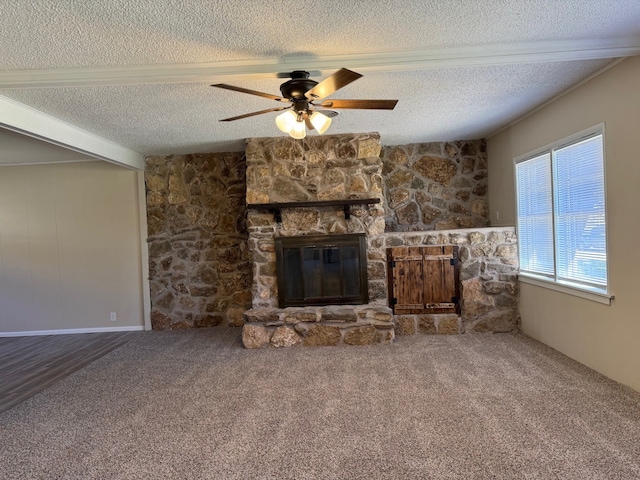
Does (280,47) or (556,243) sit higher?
(280,47)

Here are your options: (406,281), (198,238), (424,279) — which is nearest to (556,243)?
(424,279)

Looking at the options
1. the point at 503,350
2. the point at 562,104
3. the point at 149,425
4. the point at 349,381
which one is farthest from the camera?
the point at 503,350

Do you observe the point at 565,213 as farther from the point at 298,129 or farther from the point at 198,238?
the point at 198,238

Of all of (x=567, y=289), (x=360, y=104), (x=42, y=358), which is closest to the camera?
(x=360, y=104)

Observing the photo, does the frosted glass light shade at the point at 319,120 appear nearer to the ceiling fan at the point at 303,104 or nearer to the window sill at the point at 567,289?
the ceiling fan at the point at 303,104

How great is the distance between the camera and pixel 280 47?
2430 mm

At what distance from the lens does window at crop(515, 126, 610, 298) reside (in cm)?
319

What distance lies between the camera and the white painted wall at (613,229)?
2785 mm

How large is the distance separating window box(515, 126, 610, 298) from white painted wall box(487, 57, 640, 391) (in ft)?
0.41

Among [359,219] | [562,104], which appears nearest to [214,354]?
[359,219]

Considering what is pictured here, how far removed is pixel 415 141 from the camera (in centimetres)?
511

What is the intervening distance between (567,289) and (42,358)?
18.0 ft

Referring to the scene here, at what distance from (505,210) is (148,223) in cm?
469

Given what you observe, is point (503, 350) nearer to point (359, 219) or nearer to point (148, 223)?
point (359, 219)
